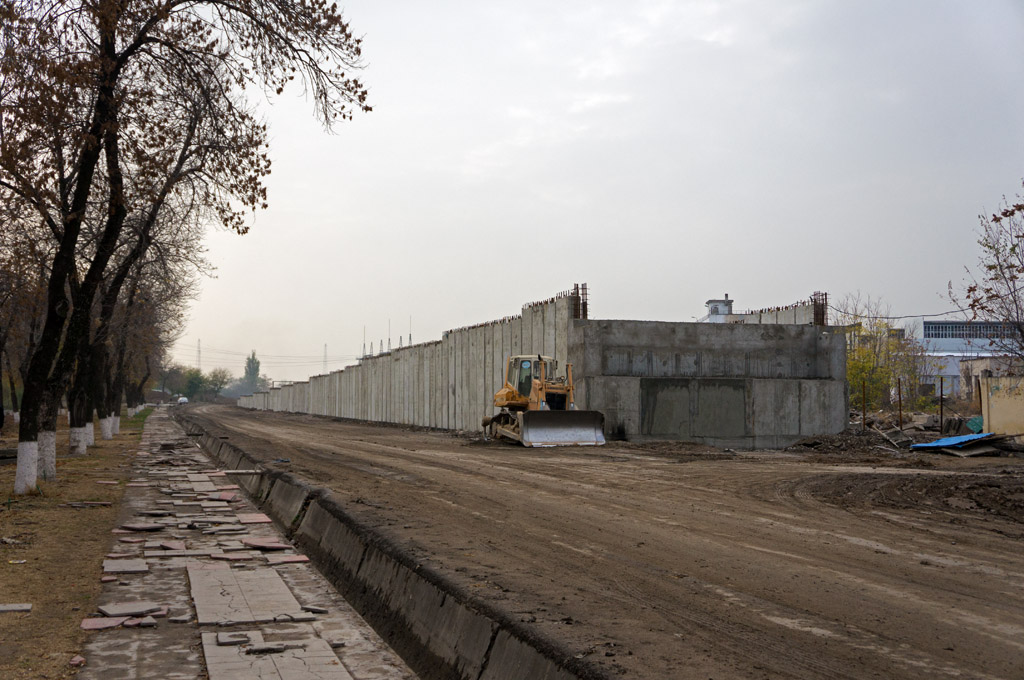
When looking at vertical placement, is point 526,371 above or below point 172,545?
above

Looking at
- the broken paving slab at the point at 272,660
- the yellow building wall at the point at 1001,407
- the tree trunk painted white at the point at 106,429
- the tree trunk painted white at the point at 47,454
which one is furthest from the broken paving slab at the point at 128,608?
the yellow building wall at the point at 1001,407

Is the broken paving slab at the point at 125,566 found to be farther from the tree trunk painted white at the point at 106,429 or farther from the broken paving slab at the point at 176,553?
the tree trunk painted white at the point at 106,429

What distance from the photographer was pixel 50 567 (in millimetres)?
9539

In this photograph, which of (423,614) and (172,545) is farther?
(172,545)

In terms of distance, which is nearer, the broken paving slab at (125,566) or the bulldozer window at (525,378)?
the broken paving slab at (125,566)

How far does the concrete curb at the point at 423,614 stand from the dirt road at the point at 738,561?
21 cm

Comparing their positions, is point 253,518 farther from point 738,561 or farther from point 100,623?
point 738,561

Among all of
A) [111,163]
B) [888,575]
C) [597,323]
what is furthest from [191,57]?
[597,323]

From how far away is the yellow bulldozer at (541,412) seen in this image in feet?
96.7

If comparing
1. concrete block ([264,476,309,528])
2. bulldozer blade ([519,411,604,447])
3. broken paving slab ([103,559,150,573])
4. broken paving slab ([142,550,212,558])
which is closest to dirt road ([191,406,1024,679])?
concrete block ([264,476,309,528])

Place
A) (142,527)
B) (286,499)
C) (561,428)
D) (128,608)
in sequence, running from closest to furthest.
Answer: (128,608)
(142,527)
(286,499)
(561,428)

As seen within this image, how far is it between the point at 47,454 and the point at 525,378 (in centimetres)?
1728

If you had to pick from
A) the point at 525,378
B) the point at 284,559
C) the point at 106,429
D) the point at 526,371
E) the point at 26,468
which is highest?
the point at 526,371

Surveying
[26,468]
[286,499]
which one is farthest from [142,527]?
[26,468]
